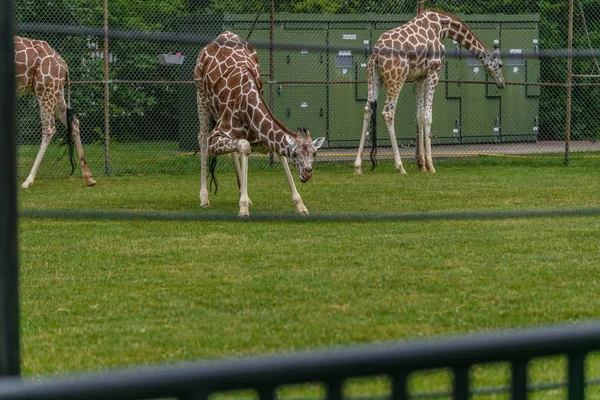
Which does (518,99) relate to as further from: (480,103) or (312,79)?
(312,79)

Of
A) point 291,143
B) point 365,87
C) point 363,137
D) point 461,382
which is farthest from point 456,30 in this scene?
point 461,382

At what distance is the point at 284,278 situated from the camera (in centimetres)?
723

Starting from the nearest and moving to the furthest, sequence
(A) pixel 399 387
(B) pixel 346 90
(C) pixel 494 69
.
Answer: (A) pixel 399 387, (C) pixel 494 69, (B) pixel 346 90

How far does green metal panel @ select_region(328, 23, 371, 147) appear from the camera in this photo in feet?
63.2


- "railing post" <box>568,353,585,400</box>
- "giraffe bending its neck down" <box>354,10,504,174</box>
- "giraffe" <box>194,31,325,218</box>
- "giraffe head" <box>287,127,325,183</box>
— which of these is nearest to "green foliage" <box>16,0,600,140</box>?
"giraffe bending its neck down" <box>354,10,504,174</box>

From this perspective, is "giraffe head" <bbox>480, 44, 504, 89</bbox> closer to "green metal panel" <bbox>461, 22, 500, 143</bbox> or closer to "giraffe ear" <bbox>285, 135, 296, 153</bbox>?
"green metal panel" <bbox>461, 22, 500, 143</bbox>

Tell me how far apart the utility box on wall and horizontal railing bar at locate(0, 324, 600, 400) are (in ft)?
51.4

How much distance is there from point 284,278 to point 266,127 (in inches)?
130

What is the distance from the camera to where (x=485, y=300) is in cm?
646

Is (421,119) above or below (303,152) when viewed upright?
above

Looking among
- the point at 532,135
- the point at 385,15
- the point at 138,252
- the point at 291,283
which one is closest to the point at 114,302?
the point at 291,283

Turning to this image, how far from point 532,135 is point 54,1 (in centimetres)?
954

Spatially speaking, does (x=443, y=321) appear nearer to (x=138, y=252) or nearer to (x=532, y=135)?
(x=138, y=252)

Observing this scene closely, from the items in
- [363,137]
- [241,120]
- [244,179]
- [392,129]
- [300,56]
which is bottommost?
[244,179]
